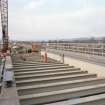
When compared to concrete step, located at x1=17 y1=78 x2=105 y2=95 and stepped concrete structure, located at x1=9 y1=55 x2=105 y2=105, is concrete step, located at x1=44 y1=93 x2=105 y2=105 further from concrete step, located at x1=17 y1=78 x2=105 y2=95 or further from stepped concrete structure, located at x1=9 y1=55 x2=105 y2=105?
concrete step, located at x1=17 y1=78 x2=105 y2=95

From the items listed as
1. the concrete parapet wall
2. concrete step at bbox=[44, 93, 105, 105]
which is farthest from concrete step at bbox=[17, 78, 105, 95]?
concrete step at bbox=[44, 93, 105, 105]

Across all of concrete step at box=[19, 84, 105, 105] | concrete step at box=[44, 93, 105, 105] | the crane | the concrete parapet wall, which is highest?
the crane

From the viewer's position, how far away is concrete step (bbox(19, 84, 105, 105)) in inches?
166

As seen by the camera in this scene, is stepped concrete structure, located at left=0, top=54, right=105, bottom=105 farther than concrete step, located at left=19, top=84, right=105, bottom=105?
No

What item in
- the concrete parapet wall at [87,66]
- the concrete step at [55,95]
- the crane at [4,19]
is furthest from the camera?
the crane at [4,19]

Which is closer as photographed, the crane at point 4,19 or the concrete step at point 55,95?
the concrete step at point 55,95

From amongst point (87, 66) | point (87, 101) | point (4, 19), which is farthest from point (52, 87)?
point (4, 19)

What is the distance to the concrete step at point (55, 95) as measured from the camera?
423 centimetres

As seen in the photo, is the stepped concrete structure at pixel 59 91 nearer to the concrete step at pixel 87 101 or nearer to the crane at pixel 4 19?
the concrete step at pixel 87 101

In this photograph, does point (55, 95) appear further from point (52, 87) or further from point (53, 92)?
point (52, 87)

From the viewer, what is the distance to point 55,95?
460cm

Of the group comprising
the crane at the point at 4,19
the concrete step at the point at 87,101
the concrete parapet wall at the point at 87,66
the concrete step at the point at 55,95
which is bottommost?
the concrete step at the point at 55,95

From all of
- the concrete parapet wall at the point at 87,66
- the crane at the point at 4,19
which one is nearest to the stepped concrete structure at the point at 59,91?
the concrete parapet wall at the point at 87,66

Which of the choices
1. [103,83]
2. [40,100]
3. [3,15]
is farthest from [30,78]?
[3,15]
